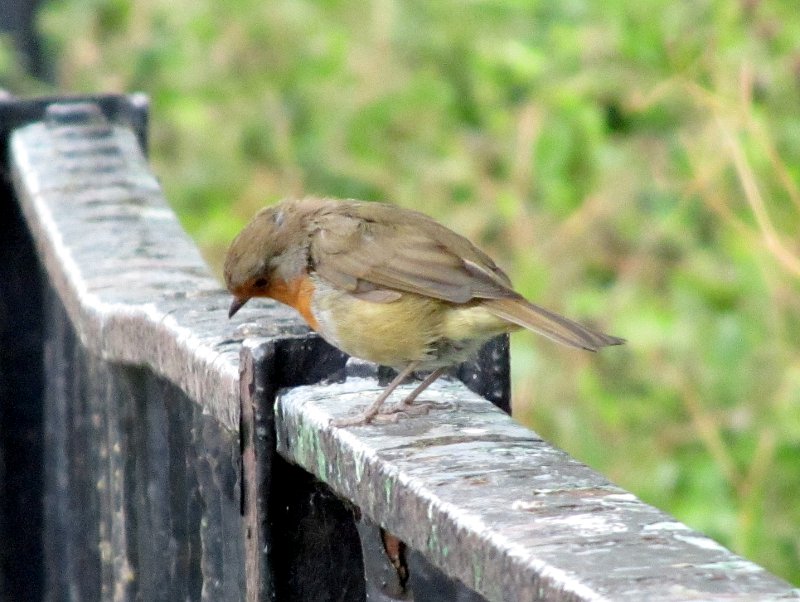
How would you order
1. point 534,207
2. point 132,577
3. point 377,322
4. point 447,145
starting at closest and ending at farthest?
1. point 132,577
2. point 377,322
3. point 534,207
4. point 447,145

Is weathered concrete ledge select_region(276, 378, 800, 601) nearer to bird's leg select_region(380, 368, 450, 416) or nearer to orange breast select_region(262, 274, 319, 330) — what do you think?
bird's leg select_region(380, 368, 450, 416)

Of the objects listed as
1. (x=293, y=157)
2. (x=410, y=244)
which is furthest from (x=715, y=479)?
(x=293, y=157)

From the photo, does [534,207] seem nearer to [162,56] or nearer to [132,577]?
[162,56]

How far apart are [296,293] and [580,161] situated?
10.3 feet

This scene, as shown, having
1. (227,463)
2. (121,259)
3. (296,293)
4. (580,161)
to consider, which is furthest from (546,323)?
(580,161)

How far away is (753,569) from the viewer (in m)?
1.25

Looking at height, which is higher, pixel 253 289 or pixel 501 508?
pixel 501 508

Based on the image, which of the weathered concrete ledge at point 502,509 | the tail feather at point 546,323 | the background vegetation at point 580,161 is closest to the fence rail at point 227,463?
the weathered concrete ledge at point 502,509

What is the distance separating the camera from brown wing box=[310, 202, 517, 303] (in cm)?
329

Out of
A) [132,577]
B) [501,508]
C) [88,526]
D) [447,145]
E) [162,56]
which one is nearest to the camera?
[501,508]

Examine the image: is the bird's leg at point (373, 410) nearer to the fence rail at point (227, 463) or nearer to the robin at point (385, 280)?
the fence rail at point (227, 463)

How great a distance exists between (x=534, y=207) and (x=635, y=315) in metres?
1.27

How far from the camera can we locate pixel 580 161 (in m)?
6.36

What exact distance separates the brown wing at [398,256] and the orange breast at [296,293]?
0.15ft
